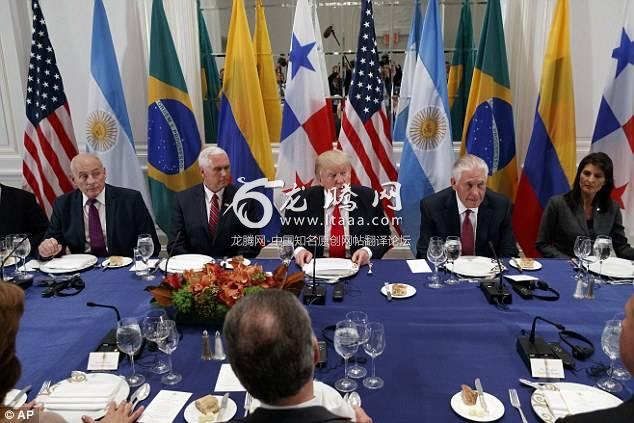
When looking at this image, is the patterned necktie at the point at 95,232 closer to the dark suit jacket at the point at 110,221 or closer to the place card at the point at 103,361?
the dark suit jacket at the point at 110,221

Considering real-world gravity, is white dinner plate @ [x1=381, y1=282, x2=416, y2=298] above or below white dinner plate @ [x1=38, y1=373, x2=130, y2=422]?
above

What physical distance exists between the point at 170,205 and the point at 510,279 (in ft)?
9.74

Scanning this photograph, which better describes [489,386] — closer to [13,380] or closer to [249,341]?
[249,341]

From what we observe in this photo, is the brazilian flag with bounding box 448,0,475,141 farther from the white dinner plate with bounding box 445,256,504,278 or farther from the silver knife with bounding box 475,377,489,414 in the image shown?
the silver knife with bounding box 475,377,489,414

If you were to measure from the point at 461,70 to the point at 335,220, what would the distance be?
2.23 metres

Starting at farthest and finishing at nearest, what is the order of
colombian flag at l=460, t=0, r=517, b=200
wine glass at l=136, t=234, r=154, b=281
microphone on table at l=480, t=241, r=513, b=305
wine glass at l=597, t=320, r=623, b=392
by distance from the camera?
colombian flag at l=460, t=0, r=517, b=200 → wine glass at l=136, t=234, r=154, b=281 → microphone on table at l=480, t=241, r=513, b=305 → wine glass at l=597, t=320, r=623, b=392

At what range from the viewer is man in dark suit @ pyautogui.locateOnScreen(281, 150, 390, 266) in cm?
322

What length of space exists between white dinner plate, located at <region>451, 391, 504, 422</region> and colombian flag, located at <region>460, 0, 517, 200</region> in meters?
2.83

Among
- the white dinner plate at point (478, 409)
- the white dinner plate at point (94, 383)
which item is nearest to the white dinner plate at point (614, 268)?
the white dinner plate at point (478, 409)

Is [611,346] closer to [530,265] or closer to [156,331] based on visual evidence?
[530,265]

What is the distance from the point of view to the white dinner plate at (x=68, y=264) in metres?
→ 2.63

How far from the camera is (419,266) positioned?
2.65 meters

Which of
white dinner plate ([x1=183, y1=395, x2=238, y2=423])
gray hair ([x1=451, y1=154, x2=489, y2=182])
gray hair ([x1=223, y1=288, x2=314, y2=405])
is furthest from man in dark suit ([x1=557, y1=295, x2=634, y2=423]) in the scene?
gray hair ([x1=451, y1=154, x2=489, y2=182])

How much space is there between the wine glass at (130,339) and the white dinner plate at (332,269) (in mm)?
1042
